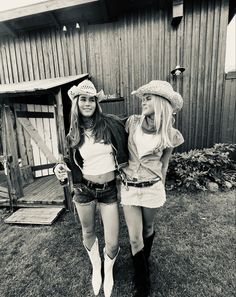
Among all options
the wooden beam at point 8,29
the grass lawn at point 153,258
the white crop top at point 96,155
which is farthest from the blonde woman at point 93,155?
the wooden beam at point 8,29

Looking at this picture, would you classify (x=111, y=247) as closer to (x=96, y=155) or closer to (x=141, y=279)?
(x=141, y=279)

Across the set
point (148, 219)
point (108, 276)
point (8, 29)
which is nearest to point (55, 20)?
point (8, 29)

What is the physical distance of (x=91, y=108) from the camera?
2.17 metres

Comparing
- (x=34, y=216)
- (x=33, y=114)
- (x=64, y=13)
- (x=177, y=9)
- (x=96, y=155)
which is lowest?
(x=34, y=216)

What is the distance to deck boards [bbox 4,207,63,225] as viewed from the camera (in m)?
4.30

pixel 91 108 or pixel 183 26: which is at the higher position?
pixel 183 26

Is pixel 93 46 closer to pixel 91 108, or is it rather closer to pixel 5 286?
pixel 91 108

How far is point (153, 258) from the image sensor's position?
10.2 ft

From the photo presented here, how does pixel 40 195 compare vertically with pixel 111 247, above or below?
below

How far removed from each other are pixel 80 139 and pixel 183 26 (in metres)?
5.98

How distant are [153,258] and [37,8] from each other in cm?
744

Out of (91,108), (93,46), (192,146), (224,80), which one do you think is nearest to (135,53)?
(93,46)

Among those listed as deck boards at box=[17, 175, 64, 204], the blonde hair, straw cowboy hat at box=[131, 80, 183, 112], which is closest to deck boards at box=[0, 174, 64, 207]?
deck boards at box=[17, 175, 64, 204]

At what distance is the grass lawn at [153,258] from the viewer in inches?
103
